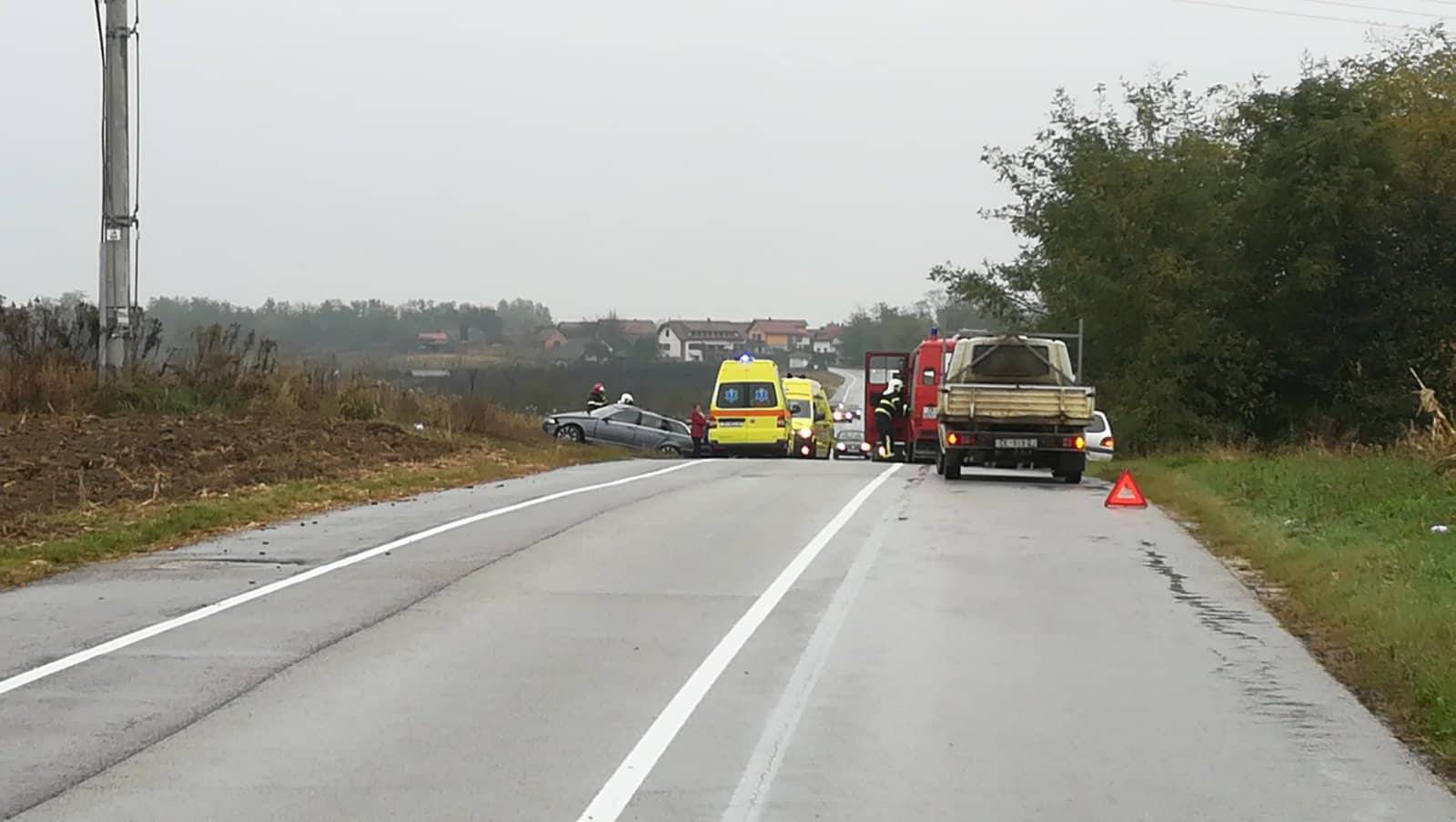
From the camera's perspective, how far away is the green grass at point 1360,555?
9.12m

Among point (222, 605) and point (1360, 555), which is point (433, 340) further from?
point (222, 605)

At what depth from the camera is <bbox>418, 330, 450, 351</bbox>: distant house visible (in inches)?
3656

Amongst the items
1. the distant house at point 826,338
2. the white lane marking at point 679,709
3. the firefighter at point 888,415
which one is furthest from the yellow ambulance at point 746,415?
the distant house at point 826,338

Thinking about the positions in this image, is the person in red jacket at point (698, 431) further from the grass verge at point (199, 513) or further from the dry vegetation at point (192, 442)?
the grass verge at point (199, 513)

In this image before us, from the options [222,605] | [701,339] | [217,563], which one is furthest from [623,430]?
[701,339]

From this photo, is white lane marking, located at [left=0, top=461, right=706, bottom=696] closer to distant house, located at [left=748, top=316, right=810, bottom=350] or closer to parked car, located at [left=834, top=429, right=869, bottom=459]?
parked car, located at [left=834, top=429, right=869, bottom=459]

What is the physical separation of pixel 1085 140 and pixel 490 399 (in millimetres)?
21820

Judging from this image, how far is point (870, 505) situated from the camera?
20266 millimetres

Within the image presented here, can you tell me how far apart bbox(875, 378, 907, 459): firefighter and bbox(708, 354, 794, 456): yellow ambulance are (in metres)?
4.03

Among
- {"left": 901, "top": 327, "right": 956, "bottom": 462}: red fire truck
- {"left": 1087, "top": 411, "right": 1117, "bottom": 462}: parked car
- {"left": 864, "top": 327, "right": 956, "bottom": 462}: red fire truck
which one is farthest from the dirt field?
{"left": 1087, "top": 411, "right": 1117, "bottom": 462}: parked car

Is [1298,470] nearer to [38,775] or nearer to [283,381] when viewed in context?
[283,381]

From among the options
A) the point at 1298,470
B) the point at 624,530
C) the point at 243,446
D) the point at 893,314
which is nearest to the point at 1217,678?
the point at 624,530

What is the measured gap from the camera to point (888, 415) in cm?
3725

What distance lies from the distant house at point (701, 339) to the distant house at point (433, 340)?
18375 mm
